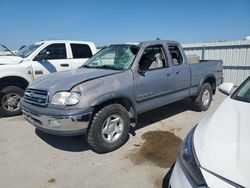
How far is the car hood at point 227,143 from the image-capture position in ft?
5.26

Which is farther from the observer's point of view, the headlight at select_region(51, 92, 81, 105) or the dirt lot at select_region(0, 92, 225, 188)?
the headlight at select_region(51, 92, 81, 105)

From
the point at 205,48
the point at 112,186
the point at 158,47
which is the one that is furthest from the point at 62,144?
the point at 205,48

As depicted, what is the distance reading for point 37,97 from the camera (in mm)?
3785

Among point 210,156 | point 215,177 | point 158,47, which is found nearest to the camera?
point 215,177

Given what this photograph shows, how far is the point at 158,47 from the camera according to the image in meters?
4.98

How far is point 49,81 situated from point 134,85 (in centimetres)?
148

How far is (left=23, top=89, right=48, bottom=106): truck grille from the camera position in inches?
143

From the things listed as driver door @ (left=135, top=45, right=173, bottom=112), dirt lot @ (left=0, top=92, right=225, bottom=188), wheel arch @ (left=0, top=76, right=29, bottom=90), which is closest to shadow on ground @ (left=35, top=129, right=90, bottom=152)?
dirt lot @ (left=0, top=92, right=225, bottom=188)

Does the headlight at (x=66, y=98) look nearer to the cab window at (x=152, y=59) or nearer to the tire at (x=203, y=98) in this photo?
the cab window at (x=152, y=59)

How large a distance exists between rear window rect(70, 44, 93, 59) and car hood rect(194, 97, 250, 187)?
5616mm

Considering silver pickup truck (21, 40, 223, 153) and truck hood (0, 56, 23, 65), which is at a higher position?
truck hood (0, 56, 23, 65)

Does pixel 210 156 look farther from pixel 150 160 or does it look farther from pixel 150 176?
pixel 150 160

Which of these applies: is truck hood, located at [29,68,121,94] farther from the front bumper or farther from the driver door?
the driver door

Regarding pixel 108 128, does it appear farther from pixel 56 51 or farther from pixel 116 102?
pixel 56 51
